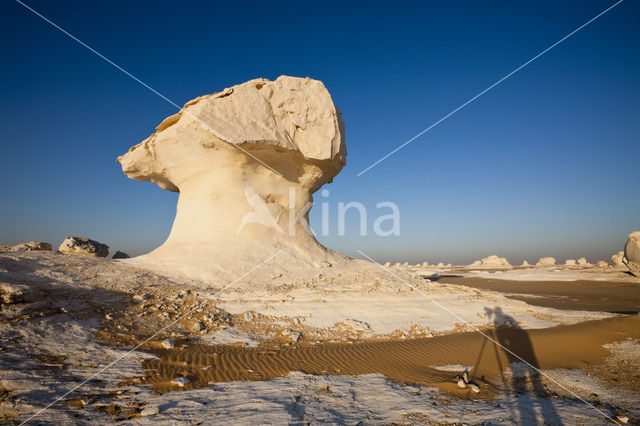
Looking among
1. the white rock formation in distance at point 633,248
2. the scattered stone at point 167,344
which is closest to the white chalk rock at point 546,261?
the white rock formation in distance at point 633,248

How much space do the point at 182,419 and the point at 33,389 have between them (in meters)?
1.83

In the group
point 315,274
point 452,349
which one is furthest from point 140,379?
point 315,274

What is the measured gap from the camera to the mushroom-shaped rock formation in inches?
419

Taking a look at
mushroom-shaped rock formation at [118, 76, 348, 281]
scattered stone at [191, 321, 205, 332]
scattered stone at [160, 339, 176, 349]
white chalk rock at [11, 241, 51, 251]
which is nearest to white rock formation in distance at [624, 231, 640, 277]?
mushroom-shaped rock formation at [118, 76, 348, 281]

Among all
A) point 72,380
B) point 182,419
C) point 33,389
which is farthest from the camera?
point 72,380

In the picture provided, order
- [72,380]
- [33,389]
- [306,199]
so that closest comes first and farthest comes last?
1. [33,389]
2. [72,380]
3. [306,199]

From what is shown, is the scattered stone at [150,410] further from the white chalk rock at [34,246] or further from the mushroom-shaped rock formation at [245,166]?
the white chalk rock at [34,246]

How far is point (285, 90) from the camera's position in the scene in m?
11.8

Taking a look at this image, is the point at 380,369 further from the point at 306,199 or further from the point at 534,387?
the point at 306,199

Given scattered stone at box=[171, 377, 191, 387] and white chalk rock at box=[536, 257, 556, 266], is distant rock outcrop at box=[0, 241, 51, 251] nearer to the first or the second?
scattered stone at box=[171, 377, 191, 387]

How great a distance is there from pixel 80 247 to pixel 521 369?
13984 mm

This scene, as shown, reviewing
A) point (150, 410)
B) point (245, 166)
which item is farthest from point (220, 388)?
point (245, 166)

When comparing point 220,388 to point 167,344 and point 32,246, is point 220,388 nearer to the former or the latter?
point 167,344

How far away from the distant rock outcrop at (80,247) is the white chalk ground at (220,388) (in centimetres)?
362
